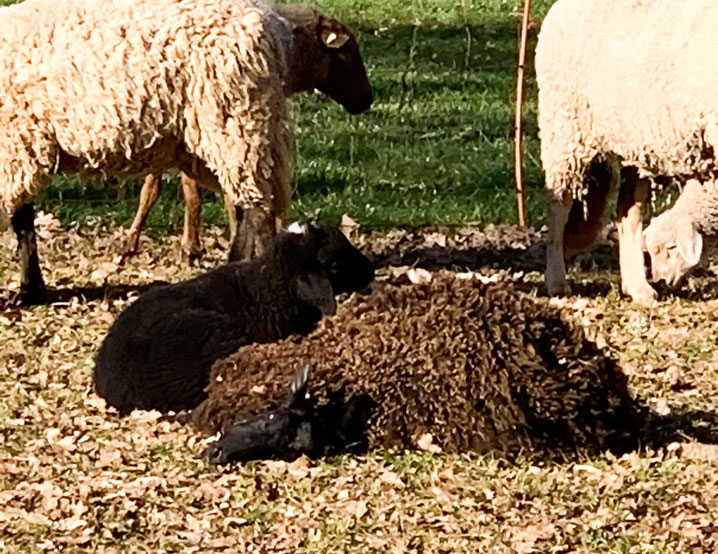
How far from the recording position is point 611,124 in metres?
9.84

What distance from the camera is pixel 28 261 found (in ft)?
32.9

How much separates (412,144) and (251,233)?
642 centimetres

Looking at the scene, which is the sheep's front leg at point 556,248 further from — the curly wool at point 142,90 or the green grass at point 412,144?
the green grass at point 412,144

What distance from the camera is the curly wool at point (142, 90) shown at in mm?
9492

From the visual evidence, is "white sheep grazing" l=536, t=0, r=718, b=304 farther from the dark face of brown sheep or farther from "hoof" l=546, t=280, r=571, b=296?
the dark face of brown sheep

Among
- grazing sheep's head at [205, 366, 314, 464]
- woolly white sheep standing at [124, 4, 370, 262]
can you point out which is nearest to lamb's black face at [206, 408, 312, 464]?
grazing sheep's head at [205, 366, 314, 464]

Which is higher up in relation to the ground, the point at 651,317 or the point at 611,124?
the point at 611,124

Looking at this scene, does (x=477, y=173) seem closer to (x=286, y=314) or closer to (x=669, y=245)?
(x=669, y=245)

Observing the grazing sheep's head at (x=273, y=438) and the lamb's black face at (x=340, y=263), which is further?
the lamb's black face at (x=340, y=263)

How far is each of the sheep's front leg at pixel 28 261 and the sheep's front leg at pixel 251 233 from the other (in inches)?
46.9

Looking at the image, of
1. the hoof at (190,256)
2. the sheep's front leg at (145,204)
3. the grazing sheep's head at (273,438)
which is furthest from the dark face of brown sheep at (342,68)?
the grazing sheep's head at (273,438)

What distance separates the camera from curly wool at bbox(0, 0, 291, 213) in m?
9.49

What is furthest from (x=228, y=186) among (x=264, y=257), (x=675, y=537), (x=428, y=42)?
(x=428, y=42)

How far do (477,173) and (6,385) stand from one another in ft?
23.9
